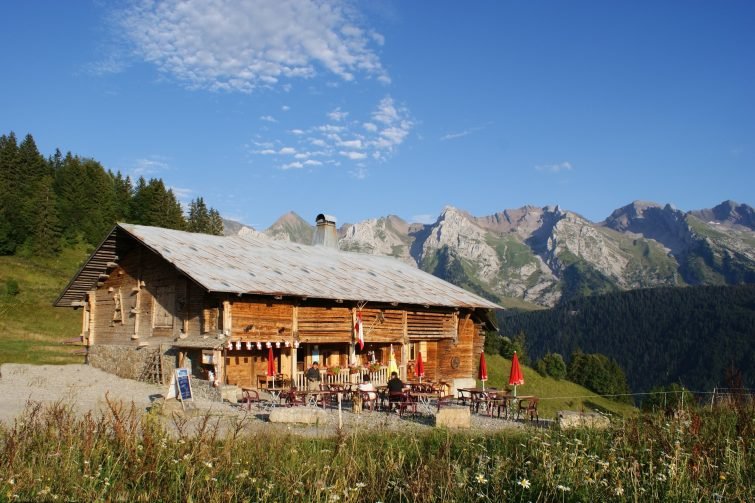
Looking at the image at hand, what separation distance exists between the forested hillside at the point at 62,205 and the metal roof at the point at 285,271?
4671 centimetres

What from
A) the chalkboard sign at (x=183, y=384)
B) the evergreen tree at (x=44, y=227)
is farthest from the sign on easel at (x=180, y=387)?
the evergreen tree at (x=44, y=227)

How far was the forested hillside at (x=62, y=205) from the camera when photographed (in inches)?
2761

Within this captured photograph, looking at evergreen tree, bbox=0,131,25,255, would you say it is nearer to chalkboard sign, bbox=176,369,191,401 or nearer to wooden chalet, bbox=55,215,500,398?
wooden chalet, bbox=55,215,500,398

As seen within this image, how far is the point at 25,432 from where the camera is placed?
7895 mm

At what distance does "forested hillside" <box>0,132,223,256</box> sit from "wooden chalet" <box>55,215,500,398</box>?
46795 millimetres

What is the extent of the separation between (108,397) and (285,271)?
10524 millimetres

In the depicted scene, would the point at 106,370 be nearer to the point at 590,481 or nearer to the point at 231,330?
the point at 231,330

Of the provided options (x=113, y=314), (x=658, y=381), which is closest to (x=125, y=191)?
(x=113, y=314)

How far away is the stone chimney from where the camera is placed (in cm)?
3688

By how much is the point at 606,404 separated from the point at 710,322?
138 metres

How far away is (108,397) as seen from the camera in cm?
1594

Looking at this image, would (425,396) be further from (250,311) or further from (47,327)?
(47,327)

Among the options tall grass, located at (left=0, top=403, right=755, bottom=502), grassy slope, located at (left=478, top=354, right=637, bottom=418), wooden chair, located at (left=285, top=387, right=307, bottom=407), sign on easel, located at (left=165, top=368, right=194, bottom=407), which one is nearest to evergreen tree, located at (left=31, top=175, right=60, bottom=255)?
grassy slope, located at (left=478, top=354, right=637, bottom=418)

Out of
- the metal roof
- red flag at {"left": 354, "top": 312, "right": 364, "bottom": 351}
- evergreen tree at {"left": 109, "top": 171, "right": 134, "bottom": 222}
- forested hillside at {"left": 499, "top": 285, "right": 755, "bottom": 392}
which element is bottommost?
forested hillside at {"left": 499, "top": 285, "right": 755, "bottom": 392}
